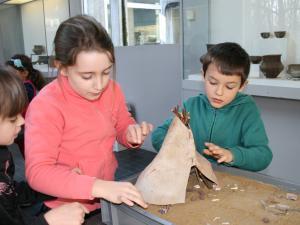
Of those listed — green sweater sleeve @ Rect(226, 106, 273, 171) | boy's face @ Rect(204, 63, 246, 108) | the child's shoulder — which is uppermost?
boy's face @ Rect(204, 63, 246, 108)

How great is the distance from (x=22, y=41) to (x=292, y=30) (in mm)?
4891

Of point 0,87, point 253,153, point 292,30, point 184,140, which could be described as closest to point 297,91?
point 292,30

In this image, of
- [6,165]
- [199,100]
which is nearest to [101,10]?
[199,100]

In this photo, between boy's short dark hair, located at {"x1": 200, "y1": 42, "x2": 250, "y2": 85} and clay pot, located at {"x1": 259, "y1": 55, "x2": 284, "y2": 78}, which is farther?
clay pot, located at {"x1": 259, "y1": 55, "x2": 284, "y2": 78}

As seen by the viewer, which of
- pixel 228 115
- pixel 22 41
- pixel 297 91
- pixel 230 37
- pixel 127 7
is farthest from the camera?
pixel 22 41

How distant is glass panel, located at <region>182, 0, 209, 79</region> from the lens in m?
3.21

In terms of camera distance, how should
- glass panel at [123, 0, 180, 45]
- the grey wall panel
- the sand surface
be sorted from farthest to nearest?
glass panel at [123, 0, 180, 45], the grey wall panel, the sand surface

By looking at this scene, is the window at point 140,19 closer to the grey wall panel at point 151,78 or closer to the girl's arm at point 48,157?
the grey wall panel at point 151,78

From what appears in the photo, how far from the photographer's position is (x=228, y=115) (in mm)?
1320

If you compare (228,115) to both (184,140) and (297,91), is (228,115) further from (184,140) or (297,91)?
(297,91)

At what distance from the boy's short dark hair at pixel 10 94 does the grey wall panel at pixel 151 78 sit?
2.58 metres

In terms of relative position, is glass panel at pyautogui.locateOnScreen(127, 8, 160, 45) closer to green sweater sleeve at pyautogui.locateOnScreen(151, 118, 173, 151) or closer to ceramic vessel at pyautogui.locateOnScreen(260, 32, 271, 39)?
ceramic vessel at pyautogui.locateOnScreen(260, 32, 271, 39)

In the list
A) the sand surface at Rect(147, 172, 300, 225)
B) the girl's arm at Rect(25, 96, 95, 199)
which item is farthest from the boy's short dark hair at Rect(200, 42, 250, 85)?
the girl's arm at Rect(25, 96, 95, 199)

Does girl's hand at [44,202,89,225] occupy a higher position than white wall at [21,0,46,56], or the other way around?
white wall at [21,0,46,56]
